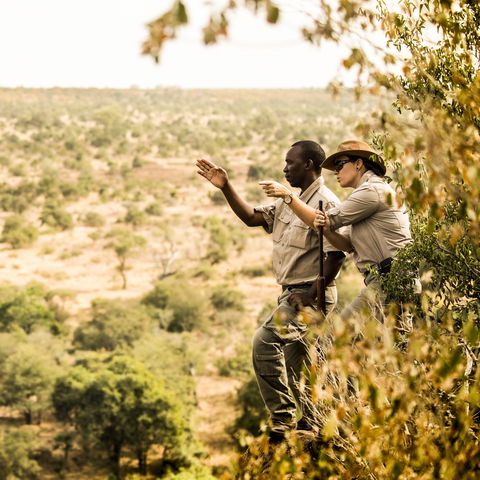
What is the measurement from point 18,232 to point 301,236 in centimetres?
3531

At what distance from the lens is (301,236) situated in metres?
4.11

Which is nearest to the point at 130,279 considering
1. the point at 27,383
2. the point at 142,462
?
the point at 27,383

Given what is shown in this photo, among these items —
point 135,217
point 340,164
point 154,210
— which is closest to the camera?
point 340,164

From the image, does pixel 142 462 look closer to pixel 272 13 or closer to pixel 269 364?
pixel 269 364

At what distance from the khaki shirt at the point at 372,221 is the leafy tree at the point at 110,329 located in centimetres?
2360

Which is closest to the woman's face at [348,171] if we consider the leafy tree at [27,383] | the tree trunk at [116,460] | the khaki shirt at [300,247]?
the khaki shirt at [300,247]

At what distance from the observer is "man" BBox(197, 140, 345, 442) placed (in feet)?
13.2

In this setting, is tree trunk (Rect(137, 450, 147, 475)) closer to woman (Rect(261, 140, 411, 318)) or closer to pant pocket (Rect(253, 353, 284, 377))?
pant pocket (Rect(253, 353, 284, 377))

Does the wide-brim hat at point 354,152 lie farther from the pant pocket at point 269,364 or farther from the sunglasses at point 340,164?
the pant pocket at point 269,364

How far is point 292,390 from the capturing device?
416cm

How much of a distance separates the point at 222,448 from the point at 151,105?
72.0 metres

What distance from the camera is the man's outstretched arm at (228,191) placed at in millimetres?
4201

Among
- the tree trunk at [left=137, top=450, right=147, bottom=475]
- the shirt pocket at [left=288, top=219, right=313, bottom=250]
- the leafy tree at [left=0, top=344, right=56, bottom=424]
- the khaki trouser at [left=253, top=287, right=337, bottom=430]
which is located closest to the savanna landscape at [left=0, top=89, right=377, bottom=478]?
the leafy tree at [left=0, top=344, right=56, bottom=424]

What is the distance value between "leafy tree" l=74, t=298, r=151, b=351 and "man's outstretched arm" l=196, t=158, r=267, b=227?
75.6 ft
